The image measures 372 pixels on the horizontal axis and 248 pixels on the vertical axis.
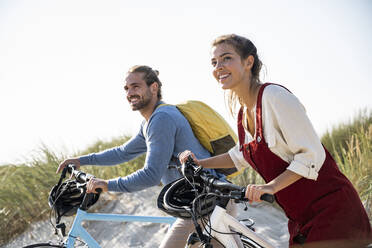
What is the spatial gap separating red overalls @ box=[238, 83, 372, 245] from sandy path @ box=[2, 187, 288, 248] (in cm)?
311

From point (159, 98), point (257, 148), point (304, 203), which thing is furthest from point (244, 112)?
point (159, 98)

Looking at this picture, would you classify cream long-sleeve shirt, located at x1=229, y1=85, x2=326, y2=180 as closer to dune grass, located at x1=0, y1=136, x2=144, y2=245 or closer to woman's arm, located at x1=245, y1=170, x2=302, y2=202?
woman's arm, located at x1=245, y1=170, x2=302, y2=202

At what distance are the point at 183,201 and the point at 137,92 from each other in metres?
1.22

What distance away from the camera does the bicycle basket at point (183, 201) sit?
2154 millimetres

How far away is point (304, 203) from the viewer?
202 cm

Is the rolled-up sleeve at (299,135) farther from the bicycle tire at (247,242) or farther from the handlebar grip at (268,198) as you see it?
the bicycle tire at (247,242)

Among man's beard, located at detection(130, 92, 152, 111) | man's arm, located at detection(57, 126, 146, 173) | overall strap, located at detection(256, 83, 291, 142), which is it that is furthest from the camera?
man's arm, located at detection(57, 126, 146, 173)

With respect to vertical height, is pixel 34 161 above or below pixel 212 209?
below

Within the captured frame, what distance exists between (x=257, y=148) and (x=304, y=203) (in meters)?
0.36

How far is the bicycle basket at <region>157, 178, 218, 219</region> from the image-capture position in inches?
84.8

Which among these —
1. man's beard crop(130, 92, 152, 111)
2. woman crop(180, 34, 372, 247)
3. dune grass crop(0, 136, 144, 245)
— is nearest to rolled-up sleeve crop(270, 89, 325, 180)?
woman crop(180, 34, 372, 247)

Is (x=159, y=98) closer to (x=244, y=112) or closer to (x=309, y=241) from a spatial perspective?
(x=244, y=112)

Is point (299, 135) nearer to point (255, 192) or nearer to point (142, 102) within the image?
point (255, 192)

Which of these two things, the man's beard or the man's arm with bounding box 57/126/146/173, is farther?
the man's arm with bounding box 57/126/146/173
